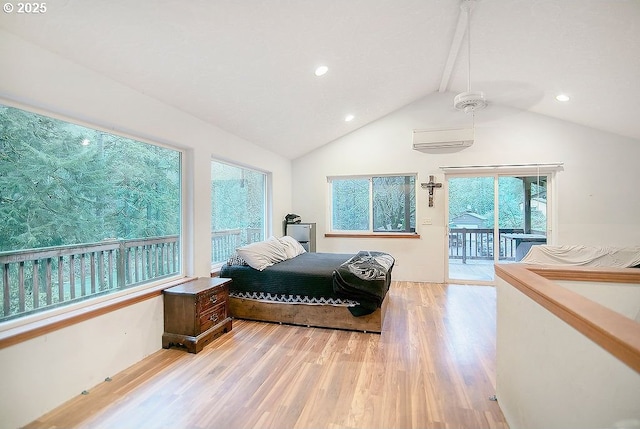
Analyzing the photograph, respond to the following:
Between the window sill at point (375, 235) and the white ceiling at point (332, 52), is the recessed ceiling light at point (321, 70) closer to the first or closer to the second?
the white ceiling at point (332, 52)

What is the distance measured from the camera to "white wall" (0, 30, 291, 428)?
1.72 metres

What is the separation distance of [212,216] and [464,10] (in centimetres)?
355

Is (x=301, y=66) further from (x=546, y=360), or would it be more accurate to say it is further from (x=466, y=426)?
(x=466, y=426)

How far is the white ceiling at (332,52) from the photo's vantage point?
1.95 metres

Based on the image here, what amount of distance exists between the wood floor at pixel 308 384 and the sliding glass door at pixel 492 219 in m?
2.29

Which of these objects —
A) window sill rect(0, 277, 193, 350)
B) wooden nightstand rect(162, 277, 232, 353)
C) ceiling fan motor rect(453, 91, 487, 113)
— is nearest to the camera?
window sill rect(0, 277, 193, 350)

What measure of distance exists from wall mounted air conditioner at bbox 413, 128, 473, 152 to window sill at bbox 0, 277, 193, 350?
4405mm

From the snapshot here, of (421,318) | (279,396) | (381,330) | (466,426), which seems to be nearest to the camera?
(466,426)

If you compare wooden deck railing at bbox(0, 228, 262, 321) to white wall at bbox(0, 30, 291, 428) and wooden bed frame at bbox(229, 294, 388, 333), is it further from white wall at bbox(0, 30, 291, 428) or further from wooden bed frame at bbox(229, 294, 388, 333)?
wooden bed frame at bbox(229, 294, 388, 333)

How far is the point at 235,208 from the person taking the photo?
4332 mm

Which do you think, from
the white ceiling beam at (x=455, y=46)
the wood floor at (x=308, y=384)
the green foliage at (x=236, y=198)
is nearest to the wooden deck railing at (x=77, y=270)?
the wood floor at (x=308, y=384)

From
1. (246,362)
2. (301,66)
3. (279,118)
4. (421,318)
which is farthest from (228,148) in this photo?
(421,318)

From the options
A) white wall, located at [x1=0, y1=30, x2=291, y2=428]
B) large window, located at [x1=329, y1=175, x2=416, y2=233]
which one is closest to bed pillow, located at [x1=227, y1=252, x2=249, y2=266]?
white wall, located at [x1=0, y1=30, x2=291, y2=428]

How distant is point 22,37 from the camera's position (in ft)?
5.74
